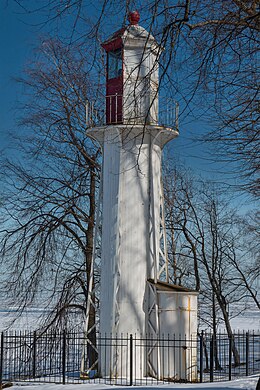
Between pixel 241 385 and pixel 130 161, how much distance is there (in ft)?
22.5

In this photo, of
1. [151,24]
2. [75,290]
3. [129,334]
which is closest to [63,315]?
[75,290]

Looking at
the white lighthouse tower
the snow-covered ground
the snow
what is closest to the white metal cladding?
the white lighthouse tower

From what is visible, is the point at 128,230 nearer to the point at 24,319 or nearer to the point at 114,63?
the point at 114,63

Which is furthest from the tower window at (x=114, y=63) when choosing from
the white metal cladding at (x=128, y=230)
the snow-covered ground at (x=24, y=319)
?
the snow-covered ground at (x=24, y=319)

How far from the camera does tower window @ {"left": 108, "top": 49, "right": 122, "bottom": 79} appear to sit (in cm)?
1652

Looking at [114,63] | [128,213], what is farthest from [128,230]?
[114,63]

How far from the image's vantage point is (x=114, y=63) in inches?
658

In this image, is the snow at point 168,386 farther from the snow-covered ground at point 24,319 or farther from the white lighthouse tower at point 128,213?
the snow-covered ground at point 24,319

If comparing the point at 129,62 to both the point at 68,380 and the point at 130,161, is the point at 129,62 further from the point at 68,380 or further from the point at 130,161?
the point at 68,380

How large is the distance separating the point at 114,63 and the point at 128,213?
4.08 m

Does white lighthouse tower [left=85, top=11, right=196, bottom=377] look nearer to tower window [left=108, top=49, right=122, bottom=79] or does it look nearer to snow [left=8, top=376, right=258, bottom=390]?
tower window [left=108, top=49, right=122, bottom=79]

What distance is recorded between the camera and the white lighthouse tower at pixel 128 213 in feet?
52.3

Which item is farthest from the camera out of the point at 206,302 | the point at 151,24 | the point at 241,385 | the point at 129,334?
the point at 206,302

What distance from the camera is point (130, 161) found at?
1659 cm
